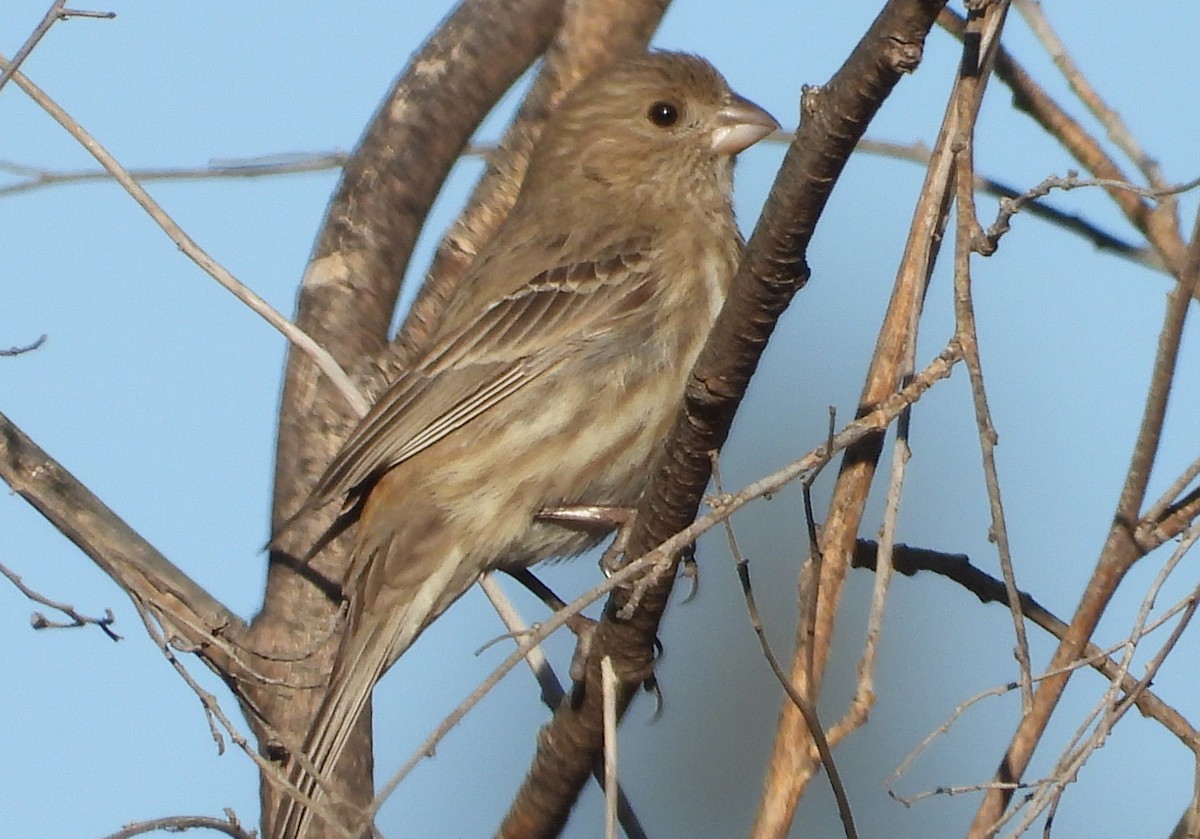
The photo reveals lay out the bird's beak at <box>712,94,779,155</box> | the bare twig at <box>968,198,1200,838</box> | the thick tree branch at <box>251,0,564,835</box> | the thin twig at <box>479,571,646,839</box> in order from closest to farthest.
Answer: the bare twig at <box>968,198,1200,838</box> → the thin twig at <box>479,571,646,839</box> → the thick tree branch at <box>251,0,564,835</box> → the bird's beak at <box>712,94,779,155</box>

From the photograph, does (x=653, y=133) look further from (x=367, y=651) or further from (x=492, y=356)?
(x=367, y=651)

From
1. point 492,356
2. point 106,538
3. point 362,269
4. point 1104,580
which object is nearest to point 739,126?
point 492,356

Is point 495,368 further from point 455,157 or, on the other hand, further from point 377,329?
point 455,157

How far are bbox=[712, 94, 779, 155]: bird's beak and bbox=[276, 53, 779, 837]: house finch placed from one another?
10.7 inches

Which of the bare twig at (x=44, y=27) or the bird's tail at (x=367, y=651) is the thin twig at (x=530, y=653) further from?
the bare twig at (x=44, y=27)

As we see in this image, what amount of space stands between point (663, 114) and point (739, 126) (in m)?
0.25

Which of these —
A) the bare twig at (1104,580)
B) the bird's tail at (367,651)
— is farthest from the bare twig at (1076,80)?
the bird's tail at (367,651)


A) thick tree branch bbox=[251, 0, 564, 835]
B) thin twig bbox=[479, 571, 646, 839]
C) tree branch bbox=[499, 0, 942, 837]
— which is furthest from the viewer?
thick tree branch bbox=[251, 0, 564, 835]

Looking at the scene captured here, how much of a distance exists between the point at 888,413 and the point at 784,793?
2.37 feet

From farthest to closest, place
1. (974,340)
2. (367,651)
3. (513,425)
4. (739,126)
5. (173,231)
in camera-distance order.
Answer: (739,126) < (513,425) < (367,651) < (173,231) < (974,340)

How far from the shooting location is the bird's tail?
13.7 feet

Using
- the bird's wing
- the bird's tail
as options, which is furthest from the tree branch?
the bird's wing

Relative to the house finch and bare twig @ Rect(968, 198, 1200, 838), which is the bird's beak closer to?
the house finch

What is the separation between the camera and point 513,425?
14.7ft
